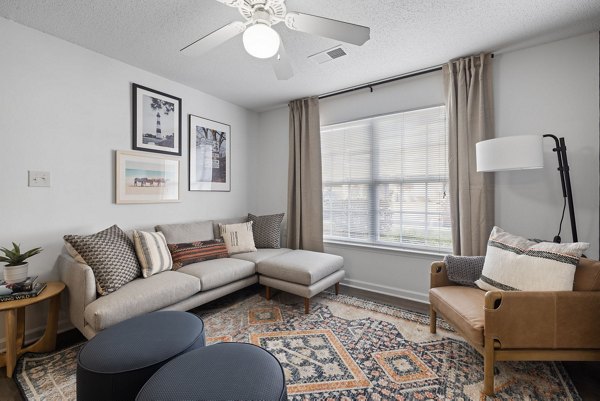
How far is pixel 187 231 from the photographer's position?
2936 millimetres

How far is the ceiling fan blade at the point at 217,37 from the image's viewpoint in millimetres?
1574

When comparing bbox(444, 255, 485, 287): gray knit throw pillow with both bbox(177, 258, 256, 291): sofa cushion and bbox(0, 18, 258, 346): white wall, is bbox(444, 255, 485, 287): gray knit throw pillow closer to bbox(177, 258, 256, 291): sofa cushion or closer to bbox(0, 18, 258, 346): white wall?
bbox(177, 258, 256, 291): sofa cushion

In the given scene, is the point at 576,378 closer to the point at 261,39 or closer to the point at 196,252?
the point at 261,39

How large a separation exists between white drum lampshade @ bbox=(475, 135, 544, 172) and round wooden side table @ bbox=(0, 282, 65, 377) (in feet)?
11.0

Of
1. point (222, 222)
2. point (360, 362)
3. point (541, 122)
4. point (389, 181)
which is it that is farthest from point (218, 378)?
point (541, 122)

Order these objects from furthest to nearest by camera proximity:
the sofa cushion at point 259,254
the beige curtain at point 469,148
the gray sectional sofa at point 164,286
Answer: the sofa cushion at point 259,254 → the beige curtain at point 469,148 → the gray sectional sofa at point 164,286

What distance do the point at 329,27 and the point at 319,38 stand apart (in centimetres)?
79

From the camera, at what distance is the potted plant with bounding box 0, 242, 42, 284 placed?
1797mm

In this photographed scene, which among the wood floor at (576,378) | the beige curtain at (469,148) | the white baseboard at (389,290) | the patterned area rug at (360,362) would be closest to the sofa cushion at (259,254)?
the patterned area rug at (360,362)

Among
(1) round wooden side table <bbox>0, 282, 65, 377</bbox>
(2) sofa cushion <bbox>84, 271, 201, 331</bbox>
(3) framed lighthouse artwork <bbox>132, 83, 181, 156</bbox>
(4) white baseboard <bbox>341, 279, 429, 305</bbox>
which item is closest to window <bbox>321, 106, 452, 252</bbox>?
(4) white baseboard <bbox>341, 279, 429, 305</bbox>

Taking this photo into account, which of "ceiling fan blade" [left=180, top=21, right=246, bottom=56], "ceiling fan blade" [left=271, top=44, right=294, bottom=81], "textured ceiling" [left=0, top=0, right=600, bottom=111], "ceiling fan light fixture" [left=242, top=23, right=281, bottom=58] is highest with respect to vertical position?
"textured ceiling" [left=0, top=0, right=600, bottom=111]

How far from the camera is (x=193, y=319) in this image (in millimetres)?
1627

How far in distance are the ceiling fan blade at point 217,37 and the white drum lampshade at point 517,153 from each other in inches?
77.7

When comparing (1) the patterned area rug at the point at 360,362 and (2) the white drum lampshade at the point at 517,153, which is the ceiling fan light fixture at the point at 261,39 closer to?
(2) the white drum lampshade at the point at 517,153
